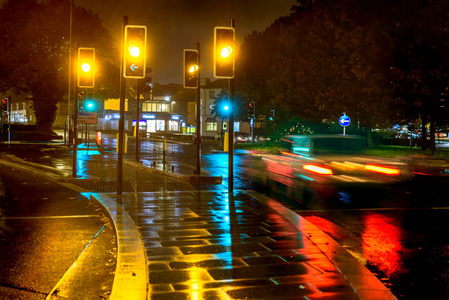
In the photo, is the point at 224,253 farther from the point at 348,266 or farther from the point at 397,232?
the point at 397,232

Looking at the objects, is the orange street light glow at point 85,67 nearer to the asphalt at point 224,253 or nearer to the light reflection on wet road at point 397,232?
the asphalt at point 224,253

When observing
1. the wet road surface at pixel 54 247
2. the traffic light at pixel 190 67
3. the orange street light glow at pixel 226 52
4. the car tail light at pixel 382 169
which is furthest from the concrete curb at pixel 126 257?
the car tail light at pixel 382 169

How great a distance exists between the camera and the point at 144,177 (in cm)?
1705

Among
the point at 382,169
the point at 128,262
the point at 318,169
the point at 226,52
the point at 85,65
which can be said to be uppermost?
the point at 85,65

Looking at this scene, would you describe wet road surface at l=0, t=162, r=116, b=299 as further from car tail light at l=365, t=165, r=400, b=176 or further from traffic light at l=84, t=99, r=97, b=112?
traffic light at l=84, t=99, r=97, b=112

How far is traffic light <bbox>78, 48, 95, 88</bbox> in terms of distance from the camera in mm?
15617

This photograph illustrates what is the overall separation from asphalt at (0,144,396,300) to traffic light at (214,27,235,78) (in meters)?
3.01

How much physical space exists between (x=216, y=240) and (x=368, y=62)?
30.7 meters

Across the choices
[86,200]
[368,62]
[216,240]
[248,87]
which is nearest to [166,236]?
[216,240]

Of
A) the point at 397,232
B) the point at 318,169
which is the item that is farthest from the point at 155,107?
the point at 397,232

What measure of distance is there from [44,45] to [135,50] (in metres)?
40.0

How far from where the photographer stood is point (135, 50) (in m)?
11.2

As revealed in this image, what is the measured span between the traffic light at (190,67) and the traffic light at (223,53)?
3558mm

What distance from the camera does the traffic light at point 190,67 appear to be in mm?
15281
